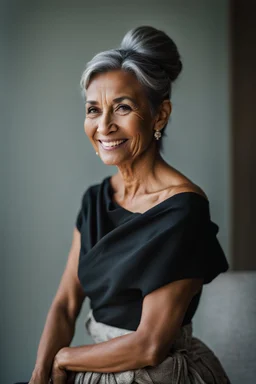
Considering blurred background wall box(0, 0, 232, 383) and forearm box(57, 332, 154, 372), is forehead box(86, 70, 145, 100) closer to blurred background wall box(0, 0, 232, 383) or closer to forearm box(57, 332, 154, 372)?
forearm box(57, 332, 154, 372)

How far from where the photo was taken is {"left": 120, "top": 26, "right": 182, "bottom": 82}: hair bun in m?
1.45

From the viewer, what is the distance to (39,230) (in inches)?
92.0

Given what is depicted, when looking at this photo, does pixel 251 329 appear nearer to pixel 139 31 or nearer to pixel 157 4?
pixel 139 31

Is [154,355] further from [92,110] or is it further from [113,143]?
[92,110]

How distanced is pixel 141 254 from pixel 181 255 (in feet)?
0.36

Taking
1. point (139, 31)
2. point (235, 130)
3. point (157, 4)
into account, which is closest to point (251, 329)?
point (235, 130)

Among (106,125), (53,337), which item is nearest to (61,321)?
(53,337)

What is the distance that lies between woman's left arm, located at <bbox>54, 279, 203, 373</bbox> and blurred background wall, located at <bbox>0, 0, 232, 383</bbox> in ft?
3.35

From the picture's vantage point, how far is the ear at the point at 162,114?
1.50 m

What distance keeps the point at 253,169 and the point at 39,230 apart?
1011 millimetres

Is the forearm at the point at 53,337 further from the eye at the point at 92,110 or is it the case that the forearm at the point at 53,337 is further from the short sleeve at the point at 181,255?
the eye at the point at 92,110

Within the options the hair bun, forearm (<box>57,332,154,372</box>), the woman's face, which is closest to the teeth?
the woman's face

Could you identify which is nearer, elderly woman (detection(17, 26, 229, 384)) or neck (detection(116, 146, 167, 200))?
elderly woman (detection(17, 26, 229, 384))

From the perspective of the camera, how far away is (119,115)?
1.46m
